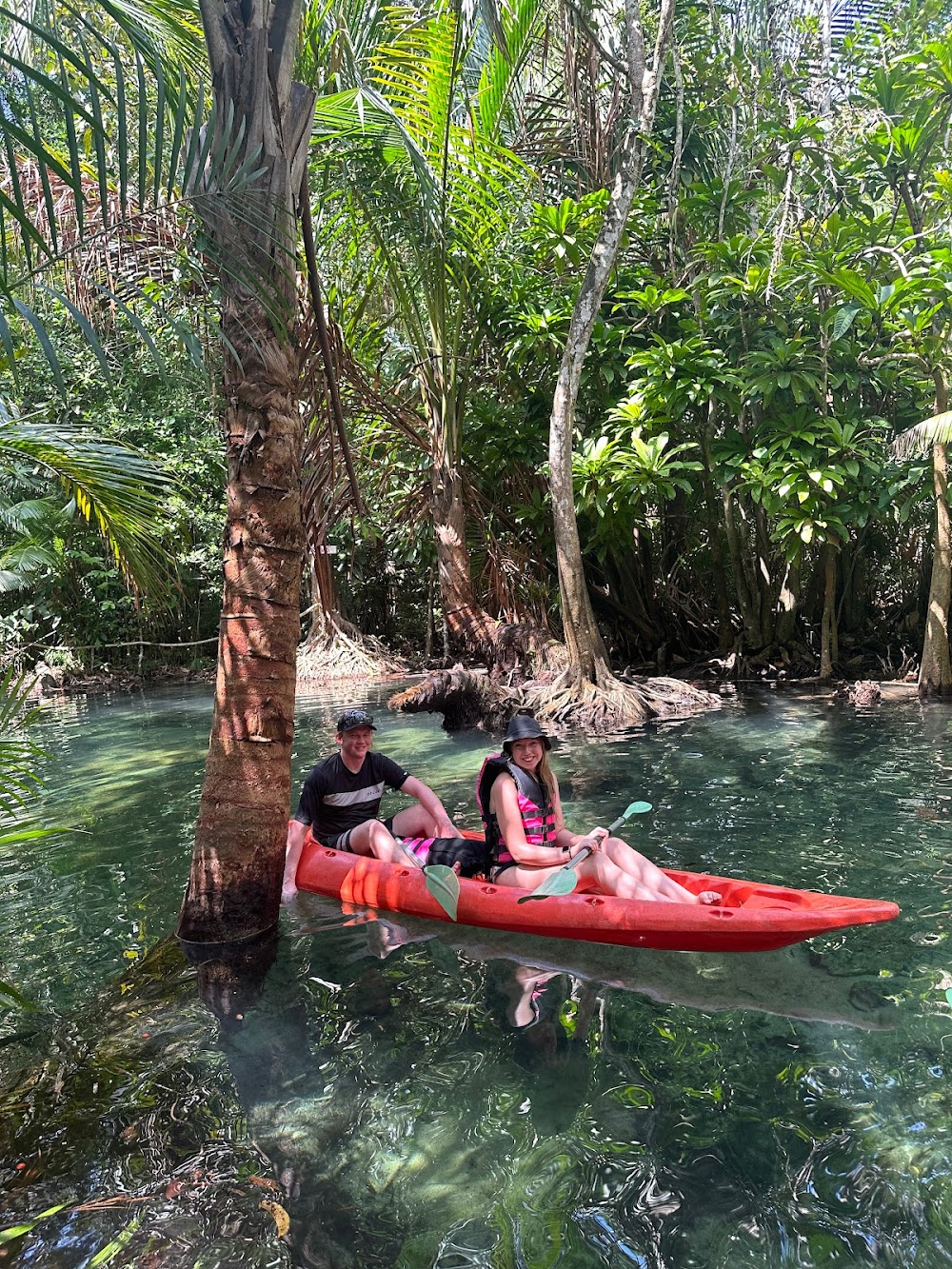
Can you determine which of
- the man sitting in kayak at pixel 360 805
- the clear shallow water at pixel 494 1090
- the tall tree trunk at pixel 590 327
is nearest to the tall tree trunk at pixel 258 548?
the clear shallow water at pixel 494 1090

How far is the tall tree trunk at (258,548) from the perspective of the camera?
3945 mm

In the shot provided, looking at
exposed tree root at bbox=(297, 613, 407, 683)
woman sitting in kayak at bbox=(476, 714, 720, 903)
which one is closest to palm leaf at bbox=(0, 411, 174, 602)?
woman sitting in kayak at bbox=(476, 714, 720, 903)

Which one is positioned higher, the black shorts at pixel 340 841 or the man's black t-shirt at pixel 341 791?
the man's black t-shirt at pixel 341 791

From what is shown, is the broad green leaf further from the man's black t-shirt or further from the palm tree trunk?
the palm tree trunk

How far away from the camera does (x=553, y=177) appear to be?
11625 millimetres

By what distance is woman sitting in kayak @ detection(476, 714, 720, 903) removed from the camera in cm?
421

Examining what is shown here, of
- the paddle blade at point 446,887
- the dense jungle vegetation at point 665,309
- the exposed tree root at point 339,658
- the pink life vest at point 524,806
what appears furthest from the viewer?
the exposed tree root at point 339,658

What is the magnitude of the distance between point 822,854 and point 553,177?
31.6 feet

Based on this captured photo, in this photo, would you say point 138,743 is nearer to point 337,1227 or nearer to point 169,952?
point 169,952

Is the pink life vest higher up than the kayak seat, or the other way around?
the pink life vest

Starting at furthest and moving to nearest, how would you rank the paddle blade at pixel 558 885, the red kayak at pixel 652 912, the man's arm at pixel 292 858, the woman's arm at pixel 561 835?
1. the man's arm at pixel 292 858
2. the woman's arm at pixel 561 835
3. the paddle blade at pixel 558 885
4. the red kayak at pixel 652 912

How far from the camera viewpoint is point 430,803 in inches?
205

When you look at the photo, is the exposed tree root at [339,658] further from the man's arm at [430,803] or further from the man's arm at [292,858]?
the man's arm at [292,858]

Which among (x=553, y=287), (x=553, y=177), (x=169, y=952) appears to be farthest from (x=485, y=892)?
(x=553, y=177)
